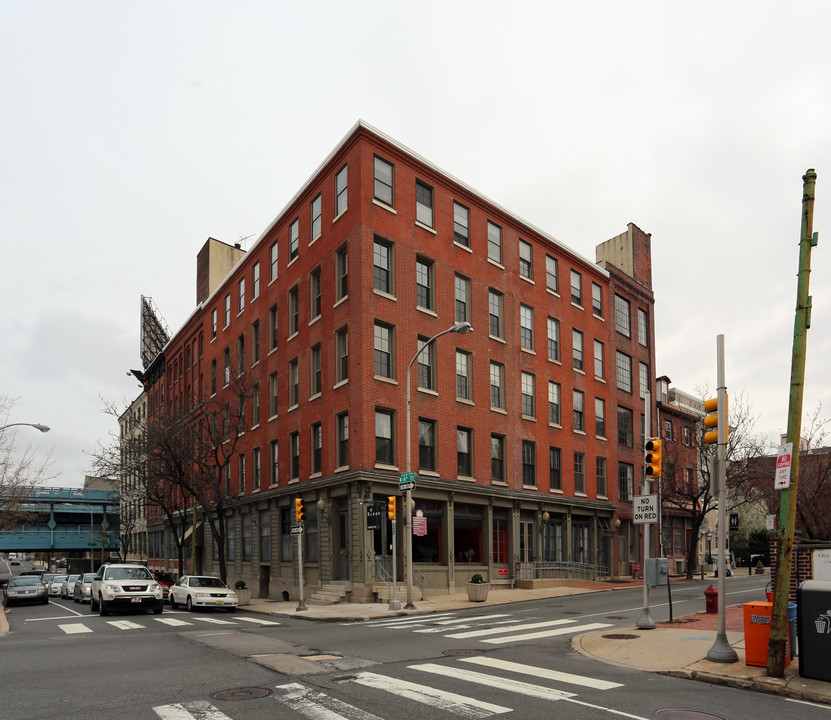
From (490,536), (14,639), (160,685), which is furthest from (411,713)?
(490,536)

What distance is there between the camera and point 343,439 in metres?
31.1

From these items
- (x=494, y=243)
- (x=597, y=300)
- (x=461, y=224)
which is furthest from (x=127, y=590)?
(x=597, y=300)

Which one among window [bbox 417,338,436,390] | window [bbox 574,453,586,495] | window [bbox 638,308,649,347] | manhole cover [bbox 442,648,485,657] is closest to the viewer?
manhole cover [bbox 442,648,485,657]

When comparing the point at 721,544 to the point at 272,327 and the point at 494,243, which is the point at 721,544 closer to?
the point at 494,243

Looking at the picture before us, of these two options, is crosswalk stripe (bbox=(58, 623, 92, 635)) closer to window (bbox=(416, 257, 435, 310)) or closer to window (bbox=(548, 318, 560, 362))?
window (bbox=(416, 257, 435, 310))

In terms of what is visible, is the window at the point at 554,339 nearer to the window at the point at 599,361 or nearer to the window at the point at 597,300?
the window at the point at 599,361

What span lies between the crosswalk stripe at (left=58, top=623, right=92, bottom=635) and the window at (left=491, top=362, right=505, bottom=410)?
66.6 feet

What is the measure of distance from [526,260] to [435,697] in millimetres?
32085

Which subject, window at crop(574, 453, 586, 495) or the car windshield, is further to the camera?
window at crop(574, 453, 586, 495)

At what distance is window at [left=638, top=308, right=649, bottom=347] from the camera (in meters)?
49.1

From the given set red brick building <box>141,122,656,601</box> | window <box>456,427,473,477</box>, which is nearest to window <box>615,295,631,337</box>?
red brick building <box>141,122,656,601</box>

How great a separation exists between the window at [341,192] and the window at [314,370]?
6.24 m

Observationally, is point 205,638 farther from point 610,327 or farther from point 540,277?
point 610,327

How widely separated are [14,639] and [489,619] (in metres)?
12.1
